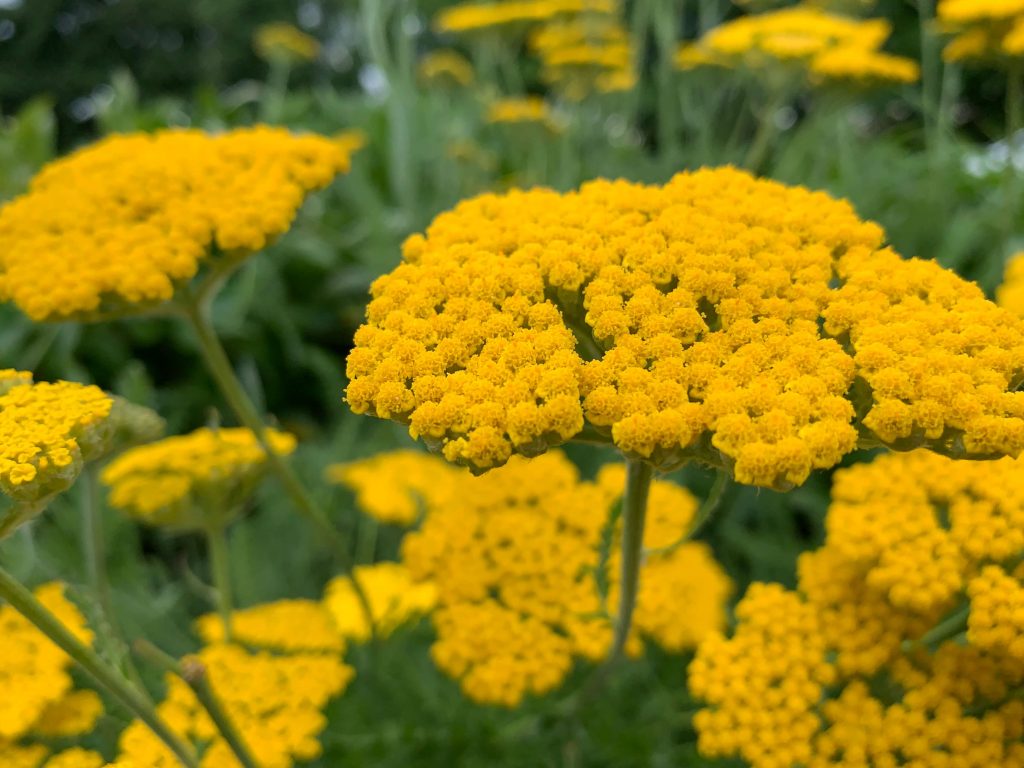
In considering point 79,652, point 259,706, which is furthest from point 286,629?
point 79,652

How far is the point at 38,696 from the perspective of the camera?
83 cm

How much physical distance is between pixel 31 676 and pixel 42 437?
1.04 ft

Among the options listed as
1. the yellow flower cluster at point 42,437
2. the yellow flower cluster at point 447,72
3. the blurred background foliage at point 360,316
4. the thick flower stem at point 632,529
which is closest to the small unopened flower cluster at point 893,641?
the thick flower stem at point 632,529

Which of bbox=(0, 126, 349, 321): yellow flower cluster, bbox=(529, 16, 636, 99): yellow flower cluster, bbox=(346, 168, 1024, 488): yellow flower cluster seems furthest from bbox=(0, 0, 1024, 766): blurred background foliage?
bbox=(346, 168, 1024, 488): yellow flower cluster

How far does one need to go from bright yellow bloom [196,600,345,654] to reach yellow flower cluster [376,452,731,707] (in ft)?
0.47

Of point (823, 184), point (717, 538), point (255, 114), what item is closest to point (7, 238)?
point (717, 538)

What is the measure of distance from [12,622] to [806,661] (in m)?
0.72

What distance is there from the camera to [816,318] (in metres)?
0.70

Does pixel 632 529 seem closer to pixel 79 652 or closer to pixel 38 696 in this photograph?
pixel 79 652

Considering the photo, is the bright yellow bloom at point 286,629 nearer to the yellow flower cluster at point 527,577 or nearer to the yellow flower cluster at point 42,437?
the yellow flower cluster at point 527,577

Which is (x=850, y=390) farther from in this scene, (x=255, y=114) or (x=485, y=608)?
(x=255, y=114)

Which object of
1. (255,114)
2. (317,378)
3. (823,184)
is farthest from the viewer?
(255,114)

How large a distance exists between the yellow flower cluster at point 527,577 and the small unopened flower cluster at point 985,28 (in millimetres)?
880

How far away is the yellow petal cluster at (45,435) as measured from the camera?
0.63m
